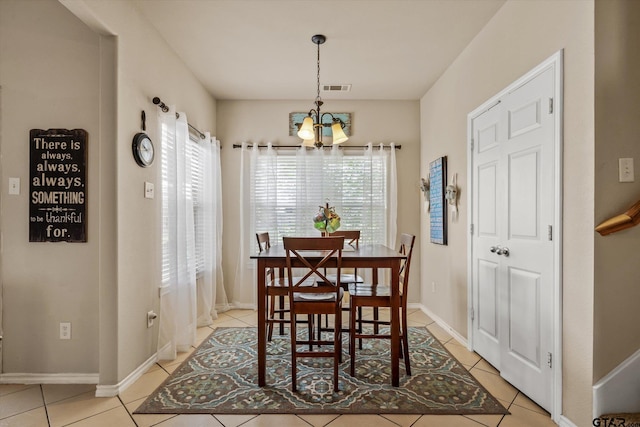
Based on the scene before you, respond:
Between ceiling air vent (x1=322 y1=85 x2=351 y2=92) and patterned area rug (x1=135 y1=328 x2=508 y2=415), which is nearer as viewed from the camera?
patterned area rug (x1=135 y1=328 x2=508 y2=415)

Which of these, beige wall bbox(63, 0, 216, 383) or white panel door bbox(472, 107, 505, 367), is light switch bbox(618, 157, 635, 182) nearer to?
white panel door bbox(472, 107, 505, 367)

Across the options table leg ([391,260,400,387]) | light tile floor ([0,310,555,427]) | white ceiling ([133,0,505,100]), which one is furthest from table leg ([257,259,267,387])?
white ceiling ([133,0,505,100])

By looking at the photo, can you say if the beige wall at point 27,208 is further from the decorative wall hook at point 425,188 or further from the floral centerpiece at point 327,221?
the decorative wall hook at point 425,188

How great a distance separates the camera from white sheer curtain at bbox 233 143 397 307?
4391 millimetres

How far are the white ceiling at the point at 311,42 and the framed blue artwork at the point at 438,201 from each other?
1.03 meters

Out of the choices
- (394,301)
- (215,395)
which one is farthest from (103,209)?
(394,301)

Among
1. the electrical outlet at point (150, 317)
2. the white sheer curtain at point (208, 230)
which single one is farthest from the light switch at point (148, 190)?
the white sheer curtain at point (208, 230)

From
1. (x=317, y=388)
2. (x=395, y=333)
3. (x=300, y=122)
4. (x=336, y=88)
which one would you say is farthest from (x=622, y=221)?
(x=300, y=122)

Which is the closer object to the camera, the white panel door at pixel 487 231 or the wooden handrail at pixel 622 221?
the wooden handrail at pixel 622 221

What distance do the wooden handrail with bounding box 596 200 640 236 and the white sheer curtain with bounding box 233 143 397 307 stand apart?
2.78m

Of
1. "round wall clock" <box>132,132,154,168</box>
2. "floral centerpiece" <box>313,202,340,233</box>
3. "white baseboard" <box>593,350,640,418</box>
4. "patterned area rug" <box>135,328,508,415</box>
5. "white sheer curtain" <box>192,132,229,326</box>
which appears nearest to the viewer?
"white baseboard" <box>593,350,640,418</box>

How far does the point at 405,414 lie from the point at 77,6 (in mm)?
3139

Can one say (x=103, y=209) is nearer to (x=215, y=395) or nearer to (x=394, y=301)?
(x=215, y=395)

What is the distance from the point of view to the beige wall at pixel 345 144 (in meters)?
4.46
